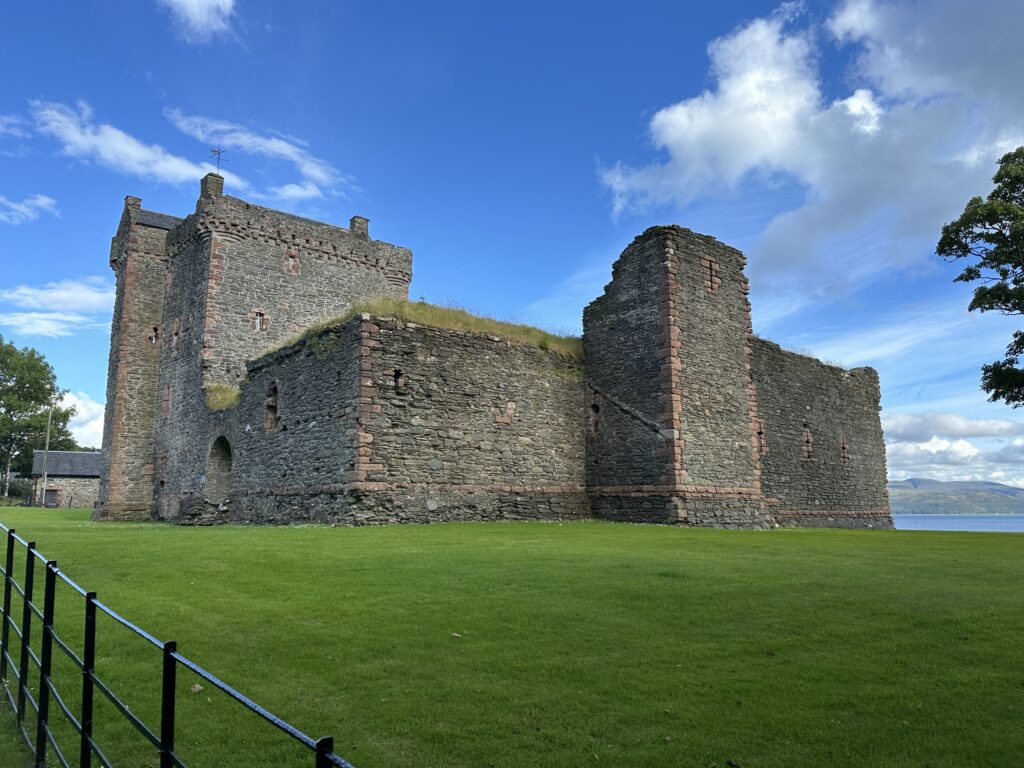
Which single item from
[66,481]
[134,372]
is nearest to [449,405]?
[134,372]

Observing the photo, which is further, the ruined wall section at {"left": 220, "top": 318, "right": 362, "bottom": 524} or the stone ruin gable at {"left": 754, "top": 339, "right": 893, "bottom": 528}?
the stone ruin gable at {"left": 754, "top": 339, "right": 893, "bottom": 528}

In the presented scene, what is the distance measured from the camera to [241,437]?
26.2m

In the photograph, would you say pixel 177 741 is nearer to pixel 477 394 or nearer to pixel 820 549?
pixel 820 549

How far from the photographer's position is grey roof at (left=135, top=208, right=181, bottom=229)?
36625 millimetres

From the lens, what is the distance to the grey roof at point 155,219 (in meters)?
36.6

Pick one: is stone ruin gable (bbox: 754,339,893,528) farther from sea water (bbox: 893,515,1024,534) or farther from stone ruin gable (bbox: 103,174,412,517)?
stone ruin gable (bbox: 103,174,412,517)

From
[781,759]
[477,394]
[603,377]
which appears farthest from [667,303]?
[781,759]

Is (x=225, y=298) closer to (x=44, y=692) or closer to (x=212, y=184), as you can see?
(x=212, y=184)

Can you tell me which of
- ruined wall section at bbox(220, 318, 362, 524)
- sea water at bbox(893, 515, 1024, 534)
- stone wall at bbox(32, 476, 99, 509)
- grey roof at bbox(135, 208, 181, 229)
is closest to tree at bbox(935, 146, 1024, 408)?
sea water at bbox(893, 515, 1024, 534)

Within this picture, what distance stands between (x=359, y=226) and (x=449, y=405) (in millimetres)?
17444

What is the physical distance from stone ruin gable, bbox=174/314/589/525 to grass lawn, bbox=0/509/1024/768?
8.29 meters

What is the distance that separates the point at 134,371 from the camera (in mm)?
35312

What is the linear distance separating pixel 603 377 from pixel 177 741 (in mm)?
20844

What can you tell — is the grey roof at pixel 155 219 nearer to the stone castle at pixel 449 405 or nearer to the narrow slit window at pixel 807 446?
the stone castle at pixel 449 405
